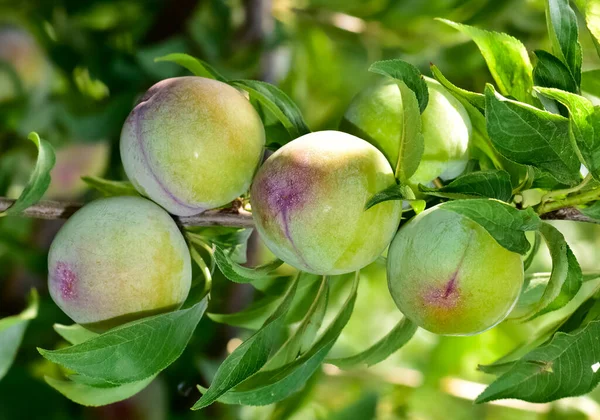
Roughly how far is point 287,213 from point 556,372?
1.16 ft

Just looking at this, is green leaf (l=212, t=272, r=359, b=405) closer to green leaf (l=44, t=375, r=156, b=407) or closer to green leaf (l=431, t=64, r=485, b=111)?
green leaf (l=44, t=375, r=156, b=407)

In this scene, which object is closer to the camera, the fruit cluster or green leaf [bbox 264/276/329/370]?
the fruit cluster

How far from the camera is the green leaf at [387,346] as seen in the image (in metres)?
0.92

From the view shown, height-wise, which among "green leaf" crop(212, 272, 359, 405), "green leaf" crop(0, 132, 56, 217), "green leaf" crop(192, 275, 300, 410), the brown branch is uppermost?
"green leaf" crop(0, 132, 56, 217)

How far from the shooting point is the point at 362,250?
0.74 m

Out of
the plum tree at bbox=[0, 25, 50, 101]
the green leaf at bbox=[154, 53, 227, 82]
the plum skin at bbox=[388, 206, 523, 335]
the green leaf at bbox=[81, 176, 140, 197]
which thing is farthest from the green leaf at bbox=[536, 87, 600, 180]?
the plum tree at bbox=[0, 25, 50, 101]

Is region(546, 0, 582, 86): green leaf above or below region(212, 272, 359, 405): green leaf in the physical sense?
above

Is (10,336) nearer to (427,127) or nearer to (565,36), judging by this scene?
(427,127)

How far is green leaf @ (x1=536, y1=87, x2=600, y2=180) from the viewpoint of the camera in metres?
0.66

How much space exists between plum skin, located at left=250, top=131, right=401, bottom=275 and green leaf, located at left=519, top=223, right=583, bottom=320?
0.18 metres

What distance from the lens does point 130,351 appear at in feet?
2.46

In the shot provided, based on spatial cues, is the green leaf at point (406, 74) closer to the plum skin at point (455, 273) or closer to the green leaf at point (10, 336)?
the plum skin at point (455, 273)

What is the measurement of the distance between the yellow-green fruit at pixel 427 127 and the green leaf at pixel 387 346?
0.69 feet

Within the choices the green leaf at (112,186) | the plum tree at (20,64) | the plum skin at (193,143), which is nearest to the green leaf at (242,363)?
the plum skin at (193,143)
